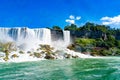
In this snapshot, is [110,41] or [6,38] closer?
[6,38]

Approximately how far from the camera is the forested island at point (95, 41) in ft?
277

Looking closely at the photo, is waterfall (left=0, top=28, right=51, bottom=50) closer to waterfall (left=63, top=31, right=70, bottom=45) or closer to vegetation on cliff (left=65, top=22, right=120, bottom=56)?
waterfall (left=63, top=31, right=70, bottom=45)

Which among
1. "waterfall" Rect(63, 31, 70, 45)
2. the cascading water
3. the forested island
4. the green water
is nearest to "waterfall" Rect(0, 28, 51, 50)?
the cascading water

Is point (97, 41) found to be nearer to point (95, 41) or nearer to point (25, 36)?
point (95, 41)

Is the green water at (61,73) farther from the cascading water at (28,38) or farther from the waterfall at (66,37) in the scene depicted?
the waterfall at (66,37)

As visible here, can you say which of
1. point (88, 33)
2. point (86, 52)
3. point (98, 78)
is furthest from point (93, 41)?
point (98, 78)

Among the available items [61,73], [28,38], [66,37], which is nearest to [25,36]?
[28,38]

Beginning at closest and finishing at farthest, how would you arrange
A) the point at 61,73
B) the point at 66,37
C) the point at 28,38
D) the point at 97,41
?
the point at 61,73 < the point at 28,38 < the point at 66,37 < the point at 97,41

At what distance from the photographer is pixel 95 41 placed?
96.2 meters

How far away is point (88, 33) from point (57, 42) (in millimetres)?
22555

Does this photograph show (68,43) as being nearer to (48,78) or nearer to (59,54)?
(59,54)

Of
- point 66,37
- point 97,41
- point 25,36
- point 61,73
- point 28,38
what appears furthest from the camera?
point 97,41

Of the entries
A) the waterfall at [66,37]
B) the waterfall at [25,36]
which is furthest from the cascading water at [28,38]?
the waterfall at [66,37]

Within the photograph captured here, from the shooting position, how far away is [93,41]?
96188 millimetres
